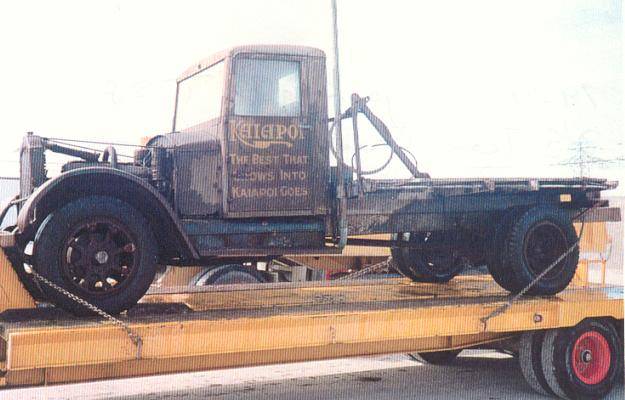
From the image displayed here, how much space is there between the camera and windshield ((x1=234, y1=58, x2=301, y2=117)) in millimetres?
5191

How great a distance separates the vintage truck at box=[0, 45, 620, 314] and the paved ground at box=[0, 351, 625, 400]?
1012mm

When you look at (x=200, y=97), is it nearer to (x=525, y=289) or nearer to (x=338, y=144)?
(x=338, y=144)

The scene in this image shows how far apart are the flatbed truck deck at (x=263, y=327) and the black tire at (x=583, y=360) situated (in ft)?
0.29

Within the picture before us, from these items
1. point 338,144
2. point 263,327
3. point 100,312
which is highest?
point 338,144

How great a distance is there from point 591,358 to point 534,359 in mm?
479

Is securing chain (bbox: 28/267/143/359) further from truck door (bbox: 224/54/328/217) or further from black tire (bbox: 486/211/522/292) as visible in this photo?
black tire (bbox: 486/211/522/292)

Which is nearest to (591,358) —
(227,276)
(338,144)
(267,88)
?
(338,144)

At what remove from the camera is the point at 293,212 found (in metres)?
5.24

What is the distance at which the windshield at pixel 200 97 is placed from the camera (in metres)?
5.37

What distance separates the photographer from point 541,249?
6133 mm

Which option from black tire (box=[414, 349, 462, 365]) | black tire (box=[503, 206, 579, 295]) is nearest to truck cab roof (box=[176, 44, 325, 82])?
black tire (box=[503, 206, 579, 295])

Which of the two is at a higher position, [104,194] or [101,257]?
[104,194]

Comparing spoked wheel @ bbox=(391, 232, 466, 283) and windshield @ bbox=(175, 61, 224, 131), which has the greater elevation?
windshield @ bbox=(175, 61, 224, 131)

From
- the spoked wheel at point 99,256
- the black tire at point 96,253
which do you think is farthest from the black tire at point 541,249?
the spoked wheel at point 99,256
